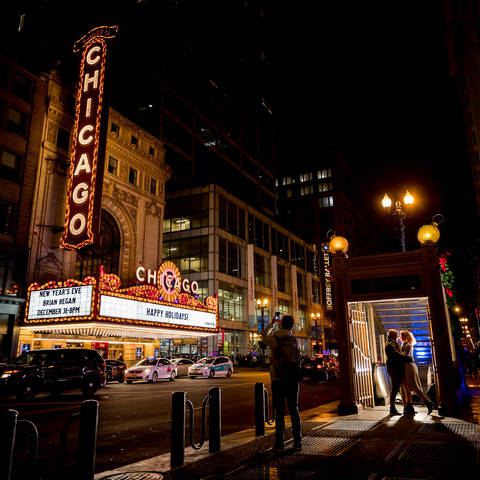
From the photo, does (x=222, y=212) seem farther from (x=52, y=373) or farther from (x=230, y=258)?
(x=52, y=373)

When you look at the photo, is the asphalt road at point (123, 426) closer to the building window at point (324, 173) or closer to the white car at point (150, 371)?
the white car at point (150, 371)

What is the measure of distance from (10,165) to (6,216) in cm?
327

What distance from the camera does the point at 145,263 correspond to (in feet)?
116

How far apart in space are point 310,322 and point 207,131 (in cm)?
3504

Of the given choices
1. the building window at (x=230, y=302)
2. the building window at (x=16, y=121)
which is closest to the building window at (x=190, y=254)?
the building window at (x=230, y=302)

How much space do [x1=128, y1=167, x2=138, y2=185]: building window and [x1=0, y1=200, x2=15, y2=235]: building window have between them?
10668 millimetres

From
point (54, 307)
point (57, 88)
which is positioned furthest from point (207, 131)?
point (54, 307)

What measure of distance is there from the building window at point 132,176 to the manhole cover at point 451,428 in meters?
30.9

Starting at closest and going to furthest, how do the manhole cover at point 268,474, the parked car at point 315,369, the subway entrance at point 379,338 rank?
the manhole cover at point 268,474
the subway entrance at point 379,338
the parked car at point 315,369

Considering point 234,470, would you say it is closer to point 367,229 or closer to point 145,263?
point 145,263

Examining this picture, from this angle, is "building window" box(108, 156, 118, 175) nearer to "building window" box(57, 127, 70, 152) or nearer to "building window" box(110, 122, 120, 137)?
"building window" box(110, 122, 120, 137)

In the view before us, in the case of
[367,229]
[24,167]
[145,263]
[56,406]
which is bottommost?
[56,406]

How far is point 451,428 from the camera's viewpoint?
8.08 metres

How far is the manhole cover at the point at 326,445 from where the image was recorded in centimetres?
634
